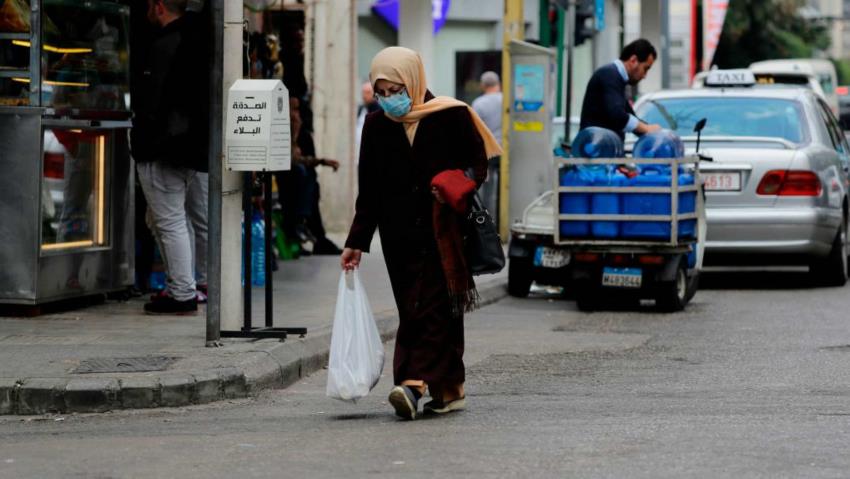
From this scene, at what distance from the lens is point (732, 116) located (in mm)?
14867

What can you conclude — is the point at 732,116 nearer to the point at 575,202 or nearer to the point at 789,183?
the point at 789,183

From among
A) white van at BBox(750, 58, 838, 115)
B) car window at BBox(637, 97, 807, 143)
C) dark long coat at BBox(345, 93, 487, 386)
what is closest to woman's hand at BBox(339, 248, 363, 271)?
dark long coat at BBox(345, 93, 487, 386)

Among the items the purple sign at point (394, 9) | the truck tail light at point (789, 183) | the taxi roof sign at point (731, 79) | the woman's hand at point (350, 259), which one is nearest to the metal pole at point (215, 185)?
the woman's hand at point (350, 259)

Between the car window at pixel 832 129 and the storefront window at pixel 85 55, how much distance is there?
21.6ft

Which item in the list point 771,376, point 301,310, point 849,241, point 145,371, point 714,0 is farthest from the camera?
point 714,0

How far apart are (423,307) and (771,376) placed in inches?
85.1

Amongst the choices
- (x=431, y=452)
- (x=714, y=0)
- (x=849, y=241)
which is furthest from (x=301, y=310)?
(x=714, y=0)

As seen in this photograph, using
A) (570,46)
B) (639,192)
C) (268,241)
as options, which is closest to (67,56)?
(268,241)

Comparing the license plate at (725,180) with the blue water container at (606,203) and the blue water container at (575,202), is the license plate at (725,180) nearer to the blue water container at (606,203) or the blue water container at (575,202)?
the blue water container at (606,203)

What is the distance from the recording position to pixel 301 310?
452 inches

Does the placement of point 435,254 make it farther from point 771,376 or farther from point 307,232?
point 307,232

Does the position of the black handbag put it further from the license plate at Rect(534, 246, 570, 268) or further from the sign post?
the license plate at Rect(534, 246, 570, 268)

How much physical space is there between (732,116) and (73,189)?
19.8ft

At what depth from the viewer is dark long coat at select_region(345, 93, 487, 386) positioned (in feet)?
24.9
